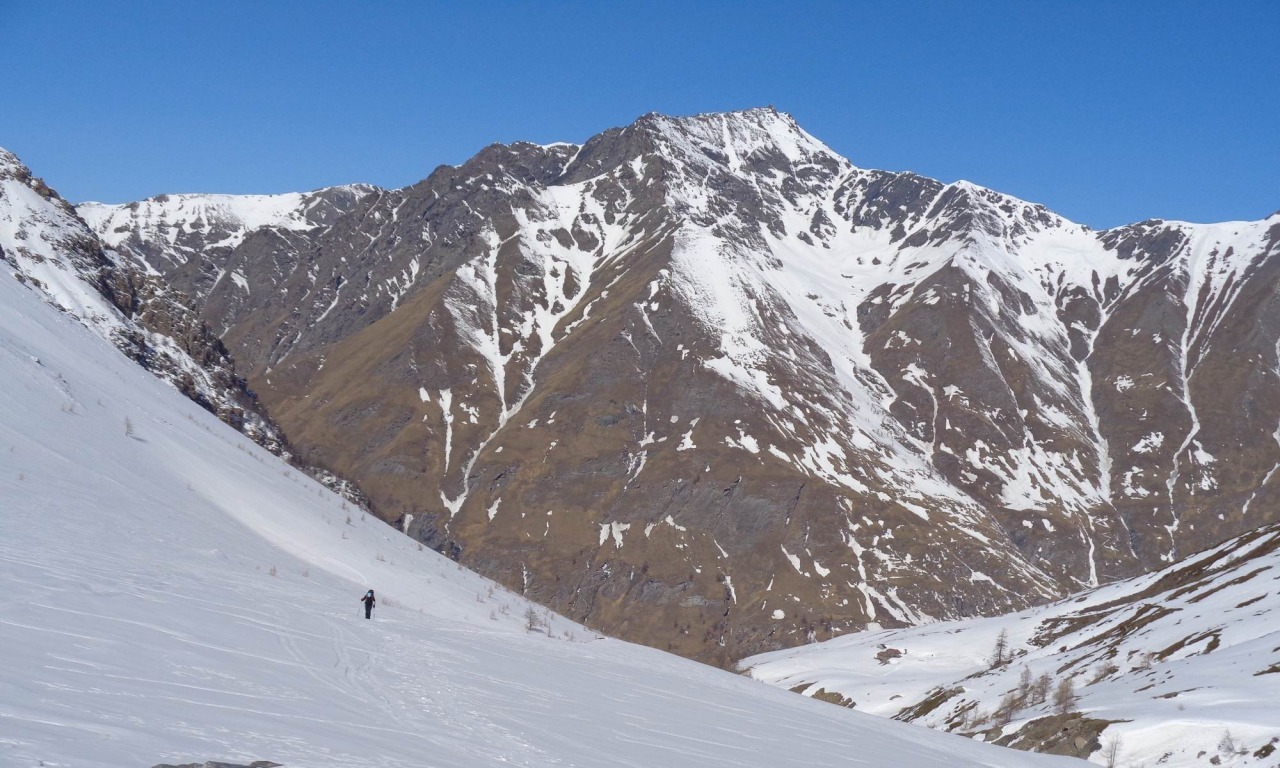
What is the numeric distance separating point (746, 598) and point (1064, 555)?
73.7m

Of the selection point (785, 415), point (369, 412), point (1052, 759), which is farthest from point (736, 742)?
point (369, 412)

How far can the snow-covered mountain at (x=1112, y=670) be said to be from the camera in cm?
2420

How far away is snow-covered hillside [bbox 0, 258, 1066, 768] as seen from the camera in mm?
8156

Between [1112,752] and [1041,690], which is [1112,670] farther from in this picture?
[1112,752]

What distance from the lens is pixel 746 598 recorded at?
142 metres

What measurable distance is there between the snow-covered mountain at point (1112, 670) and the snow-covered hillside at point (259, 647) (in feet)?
23.4

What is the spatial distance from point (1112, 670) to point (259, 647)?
42964 millimetres

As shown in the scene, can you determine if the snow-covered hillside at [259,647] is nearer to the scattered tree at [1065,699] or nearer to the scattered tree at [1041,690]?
the scattered tree at [1065,699]

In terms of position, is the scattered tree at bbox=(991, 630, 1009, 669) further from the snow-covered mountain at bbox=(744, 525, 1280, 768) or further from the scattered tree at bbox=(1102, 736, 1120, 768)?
the scattered tree at bbox=(1102, 736, 1120, 768)

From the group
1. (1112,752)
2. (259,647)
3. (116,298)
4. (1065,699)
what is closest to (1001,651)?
(1065,699)

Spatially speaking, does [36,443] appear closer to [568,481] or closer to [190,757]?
[190,757]

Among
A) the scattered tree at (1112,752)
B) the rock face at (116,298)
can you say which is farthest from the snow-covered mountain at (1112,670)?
the rock face at (116,298)

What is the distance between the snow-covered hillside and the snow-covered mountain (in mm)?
7120

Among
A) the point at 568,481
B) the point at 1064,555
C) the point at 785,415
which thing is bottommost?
the point at 568,481
